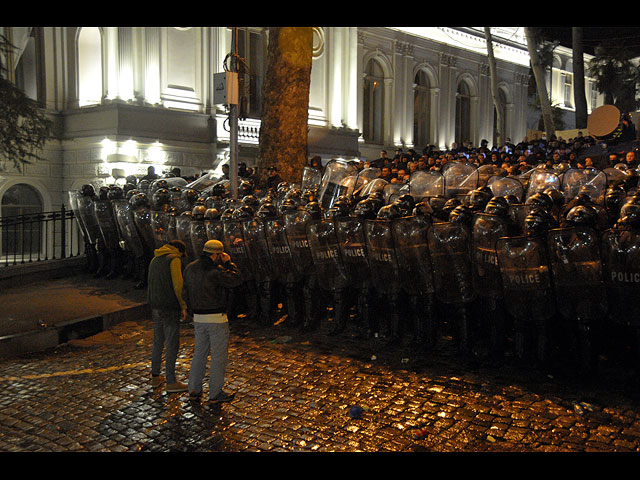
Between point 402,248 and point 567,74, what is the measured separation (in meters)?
42.7

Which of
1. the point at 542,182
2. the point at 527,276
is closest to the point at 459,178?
the point at 542,182

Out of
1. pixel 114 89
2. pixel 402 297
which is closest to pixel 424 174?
pixel 402 297

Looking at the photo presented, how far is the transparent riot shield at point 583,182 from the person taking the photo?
9102 mm

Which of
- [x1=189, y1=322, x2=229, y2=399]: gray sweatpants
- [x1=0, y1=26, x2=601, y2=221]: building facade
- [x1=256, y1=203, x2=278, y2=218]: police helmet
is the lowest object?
[x1=189, y1=322, x2=229, y2=399]: gray sweatpants

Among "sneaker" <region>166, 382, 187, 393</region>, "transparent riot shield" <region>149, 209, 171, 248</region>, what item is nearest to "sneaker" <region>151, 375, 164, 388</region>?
"sneaker" <region>166, 382, 187, 393</region>

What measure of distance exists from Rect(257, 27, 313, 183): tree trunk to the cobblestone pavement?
7813mm

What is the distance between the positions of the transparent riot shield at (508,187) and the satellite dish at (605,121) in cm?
611

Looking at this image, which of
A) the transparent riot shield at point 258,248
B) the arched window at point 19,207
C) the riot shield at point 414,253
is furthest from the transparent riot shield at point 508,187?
the arched window at point 19,207

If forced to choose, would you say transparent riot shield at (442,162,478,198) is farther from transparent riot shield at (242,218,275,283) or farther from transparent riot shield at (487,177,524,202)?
transparent riot shield at (242,218,275,283)

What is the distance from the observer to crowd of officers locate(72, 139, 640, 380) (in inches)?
270

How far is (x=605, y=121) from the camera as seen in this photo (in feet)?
48.2

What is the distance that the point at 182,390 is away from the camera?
6.69 m

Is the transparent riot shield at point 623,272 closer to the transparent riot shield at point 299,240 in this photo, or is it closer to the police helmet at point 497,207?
the police helmet at point 497,207

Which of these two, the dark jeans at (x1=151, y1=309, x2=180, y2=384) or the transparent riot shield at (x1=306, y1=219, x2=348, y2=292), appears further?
the transparent riot shield at (x1=306, y1=219, x2=348, y2=292)
